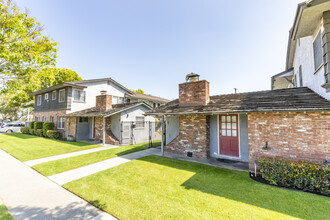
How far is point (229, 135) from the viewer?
798cm

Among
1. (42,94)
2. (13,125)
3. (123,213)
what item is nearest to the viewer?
(123,213)

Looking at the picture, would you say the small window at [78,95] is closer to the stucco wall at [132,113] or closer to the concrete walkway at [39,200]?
the stucco wall at [132,113]

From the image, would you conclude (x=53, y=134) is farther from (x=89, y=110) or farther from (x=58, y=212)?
(x=58, y=212)

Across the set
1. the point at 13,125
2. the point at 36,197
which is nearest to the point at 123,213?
the point at 36,197

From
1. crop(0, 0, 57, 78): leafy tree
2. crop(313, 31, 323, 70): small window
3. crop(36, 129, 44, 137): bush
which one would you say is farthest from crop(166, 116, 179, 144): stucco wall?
Result: crop(36, 129, 44, 137): bush

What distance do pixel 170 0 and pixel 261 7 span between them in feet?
19.5

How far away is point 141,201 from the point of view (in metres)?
4.01

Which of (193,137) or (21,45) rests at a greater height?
(21,45)

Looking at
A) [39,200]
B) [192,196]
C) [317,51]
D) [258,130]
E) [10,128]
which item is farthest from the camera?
[10,128]

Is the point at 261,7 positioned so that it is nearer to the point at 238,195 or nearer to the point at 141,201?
the point at 238,195

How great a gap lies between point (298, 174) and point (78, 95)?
20.0 meters

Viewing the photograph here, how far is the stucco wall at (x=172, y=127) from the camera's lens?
1024cm

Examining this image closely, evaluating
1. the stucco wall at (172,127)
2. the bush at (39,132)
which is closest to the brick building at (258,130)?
the stucco wall at (172,127)

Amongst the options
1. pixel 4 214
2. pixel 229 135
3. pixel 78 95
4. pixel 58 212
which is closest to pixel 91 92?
pixel 78 95
